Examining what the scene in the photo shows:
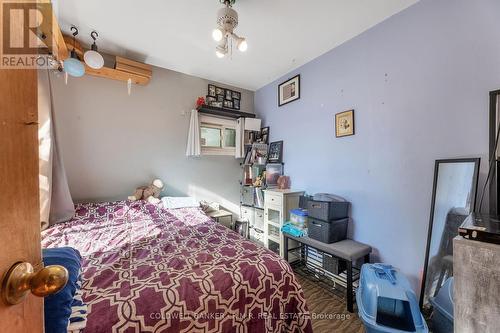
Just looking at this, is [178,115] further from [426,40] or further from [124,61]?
[426,40]

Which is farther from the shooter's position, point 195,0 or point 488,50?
point 195,0

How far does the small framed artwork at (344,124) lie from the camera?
2098 millimetres

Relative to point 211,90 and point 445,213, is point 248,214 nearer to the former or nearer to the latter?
point 211,90

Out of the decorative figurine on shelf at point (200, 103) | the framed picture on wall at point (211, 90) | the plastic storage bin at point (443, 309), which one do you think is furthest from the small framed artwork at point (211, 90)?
the plastic storage bin at point (443, 309)

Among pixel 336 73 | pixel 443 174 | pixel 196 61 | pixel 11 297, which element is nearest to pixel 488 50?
pixel 443 174

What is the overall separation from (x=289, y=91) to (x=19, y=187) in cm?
291

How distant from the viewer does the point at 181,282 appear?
3.10 feet

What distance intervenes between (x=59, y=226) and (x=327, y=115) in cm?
279

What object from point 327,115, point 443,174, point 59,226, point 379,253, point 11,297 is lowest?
point 379,253

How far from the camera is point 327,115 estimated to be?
2369 mm

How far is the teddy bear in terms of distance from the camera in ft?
8.05

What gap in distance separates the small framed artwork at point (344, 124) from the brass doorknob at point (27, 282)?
2.29m

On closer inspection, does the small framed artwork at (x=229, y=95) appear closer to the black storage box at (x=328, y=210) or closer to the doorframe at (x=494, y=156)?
the black storage box at (x=328, y=210)

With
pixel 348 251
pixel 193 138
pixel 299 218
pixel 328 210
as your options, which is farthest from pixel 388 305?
pixel 193 138
